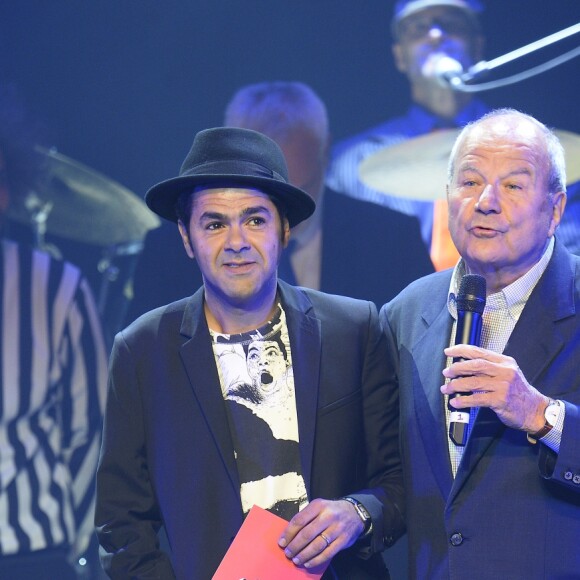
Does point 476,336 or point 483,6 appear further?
point 483,6

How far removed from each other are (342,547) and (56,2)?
2.82 meters

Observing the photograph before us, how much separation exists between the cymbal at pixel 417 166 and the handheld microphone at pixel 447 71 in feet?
0.74

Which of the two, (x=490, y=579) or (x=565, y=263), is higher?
(x=565, y=263)

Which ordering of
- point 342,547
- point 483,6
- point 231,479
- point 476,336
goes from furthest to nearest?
1. point 483,6
2. point 231,479
3. point 342,547
4. point 476,336

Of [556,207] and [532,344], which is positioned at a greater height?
[556,207]

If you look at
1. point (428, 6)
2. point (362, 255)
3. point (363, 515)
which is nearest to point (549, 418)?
point (363, 515)

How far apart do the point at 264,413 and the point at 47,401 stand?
5.86ft

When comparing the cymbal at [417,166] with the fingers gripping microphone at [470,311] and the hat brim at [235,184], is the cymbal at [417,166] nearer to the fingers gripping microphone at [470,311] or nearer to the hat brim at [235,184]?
the hat brim at [235,184]

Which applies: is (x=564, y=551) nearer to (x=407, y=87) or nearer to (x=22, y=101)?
(x=407, y=87)

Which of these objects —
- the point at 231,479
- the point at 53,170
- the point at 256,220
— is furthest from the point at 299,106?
the point at 231,479

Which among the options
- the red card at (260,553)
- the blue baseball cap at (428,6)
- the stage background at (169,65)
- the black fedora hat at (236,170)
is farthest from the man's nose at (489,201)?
the blue baseball cap at (428,6)

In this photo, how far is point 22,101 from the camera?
3.69 m

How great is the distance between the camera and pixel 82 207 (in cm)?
369

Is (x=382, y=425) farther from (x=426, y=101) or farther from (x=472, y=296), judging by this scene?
(x=426, y=101)
